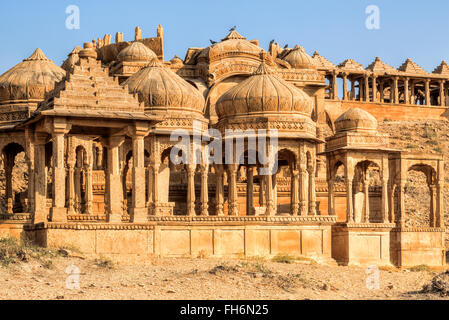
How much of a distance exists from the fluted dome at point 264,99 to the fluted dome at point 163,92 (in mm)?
1196

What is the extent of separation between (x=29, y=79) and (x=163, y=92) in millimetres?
4596

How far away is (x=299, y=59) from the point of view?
52.8 m

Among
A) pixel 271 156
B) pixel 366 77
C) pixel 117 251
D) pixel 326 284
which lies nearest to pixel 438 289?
pixel 326 284

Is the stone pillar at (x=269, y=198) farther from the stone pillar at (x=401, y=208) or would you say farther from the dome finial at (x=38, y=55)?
the dome finial at (x=38, y=55)

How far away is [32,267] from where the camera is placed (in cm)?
2589

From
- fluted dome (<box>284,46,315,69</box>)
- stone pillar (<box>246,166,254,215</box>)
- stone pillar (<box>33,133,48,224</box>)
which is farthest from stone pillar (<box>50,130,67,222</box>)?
fluted dome (<box>284,46,315,69</box>)

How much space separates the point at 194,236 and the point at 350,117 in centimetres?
949

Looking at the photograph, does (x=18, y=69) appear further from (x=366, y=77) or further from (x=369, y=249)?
(x=366, y=77)

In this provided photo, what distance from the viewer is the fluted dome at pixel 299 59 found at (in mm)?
52625

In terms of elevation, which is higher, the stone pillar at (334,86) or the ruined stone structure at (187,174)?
the stone pillar at (334,86)

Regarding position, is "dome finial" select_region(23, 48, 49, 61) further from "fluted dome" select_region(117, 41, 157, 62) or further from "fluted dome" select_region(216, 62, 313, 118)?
"fluted dome" select_region(117, 41, 157, 62)

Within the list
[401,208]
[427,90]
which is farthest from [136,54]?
[427,90]

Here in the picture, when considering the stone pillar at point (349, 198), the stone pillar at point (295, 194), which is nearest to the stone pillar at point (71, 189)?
the stone pillar at point (295, 194)

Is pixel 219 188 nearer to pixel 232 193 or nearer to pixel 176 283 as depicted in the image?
pixel 232 193
